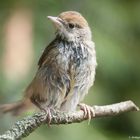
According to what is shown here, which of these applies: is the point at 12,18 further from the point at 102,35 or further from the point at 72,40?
the point at 72,40

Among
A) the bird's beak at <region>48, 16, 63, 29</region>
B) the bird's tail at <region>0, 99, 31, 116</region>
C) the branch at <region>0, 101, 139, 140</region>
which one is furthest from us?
the bird's tail at <region>0, 99, 31, 116</region>

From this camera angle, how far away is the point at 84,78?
178 inches

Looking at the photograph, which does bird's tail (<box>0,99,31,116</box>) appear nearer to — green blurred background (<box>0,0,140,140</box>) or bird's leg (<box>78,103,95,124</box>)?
green blurred background (<box>0,0,140,140</box>)

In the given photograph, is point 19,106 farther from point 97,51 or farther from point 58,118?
point 97,51

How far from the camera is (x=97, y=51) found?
5.72 m

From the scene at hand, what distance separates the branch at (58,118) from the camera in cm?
349

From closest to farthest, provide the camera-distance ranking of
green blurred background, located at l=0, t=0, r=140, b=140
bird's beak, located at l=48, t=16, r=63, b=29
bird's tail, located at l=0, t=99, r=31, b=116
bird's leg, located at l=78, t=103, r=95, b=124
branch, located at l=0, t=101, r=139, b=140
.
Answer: branch, located at l=0, t=101, r=139, b=140
bird's leg, located at l=78, t=103, r=95, b=124
bird's beak, located at l=48, t=16, r=63, b=29
bird's tail, located at l=0, t=99, r=31, b=116
green blurred background, located at l=0, t=0, r=140, b=140

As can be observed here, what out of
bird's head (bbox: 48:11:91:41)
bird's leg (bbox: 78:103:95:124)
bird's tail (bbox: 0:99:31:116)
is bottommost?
bird's tail (bbox: 0:99:31:116)

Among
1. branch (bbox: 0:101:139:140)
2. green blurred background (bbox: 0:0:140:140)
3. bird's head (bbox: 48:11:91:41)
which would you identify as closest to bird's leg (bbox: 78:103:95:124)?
branch (bbox: 0:101:139:140)

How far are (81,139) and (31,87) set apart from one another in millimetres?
643

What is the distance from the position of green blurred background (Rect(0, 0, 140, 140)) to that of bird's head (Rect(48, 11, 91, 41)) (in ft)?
2.50

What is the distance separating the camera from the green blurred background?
525 cm

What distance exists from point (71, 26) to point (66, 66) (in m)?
0.28

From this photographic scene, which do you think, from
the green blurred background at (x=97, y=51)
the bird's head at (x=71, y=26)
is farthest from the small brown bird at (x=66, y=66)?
the green blurred background at (x=97, y=51)
